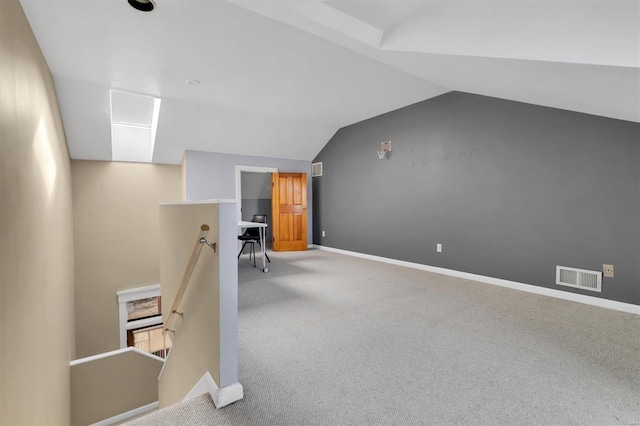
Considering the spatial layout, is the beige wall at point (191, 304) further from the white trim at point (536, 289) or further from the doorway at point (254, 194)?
the doorway at point (254, 194)

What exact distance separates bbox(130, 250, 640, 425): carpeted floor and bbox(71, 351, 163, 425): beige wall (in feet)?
7.77

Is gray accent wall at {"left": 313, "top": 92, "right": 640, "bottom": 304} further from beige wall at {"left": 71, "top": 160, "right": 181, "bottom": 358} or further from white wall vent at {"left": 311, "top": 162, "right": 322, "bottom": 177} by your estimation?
beige wall at {"left": 71, "top": 160, "right": 181, "bottom": 358}

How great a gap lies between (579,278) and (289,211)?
4.84 m

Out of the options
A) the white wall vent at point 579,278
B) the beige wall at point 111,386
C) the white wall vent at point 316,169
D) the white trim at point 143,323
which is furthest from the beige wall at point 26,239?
the white wall vent at point 316,169

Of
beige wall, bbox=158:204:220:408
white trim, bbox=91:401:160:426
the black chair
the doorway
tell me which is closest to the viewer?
beige wall, bbox=158:204:220:408

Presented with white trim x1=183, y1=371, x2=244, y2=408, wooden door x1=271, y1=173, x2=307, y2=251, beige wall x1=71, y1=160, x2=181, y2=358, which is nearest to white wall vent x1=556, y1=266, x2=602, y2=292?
white trim x1=183, y1=371, x2=244, y2=408

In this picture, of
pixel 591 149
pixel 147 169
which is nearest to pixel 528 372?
pixel 591 149

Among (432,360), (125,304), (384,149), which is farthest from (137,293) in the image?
(432,360)

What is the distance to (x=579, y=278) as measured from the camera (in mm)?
3010

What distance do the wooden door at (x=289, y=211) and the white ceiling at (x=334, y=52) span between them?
2094 mm

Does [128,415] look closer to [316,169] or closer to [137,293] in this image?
[137,293]

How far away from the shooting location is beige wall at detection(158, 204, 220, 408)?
1.72 metres

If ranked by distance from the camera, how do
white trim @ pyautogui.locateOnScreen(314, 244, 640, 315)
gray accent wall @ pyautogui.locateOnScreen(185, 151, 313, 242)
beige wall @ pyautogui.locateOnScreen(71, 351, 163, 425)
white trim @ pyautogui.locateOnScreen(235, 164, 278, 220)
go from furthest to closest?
1. white trim @ pyautogui.locateOnScreen(235, 164, 278, 220)
2. gray accent wall @ pyautogui.locateOnScreen(185, 151, 313, 242)
3. beige wall @ pyautogui.locateOnScreen(71, 351, 163, 425)
4. white trim @ pyautogui.locateOnScreen(314, 244, 640, 315)

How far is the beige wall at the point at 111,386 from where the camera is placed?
11.6ft
